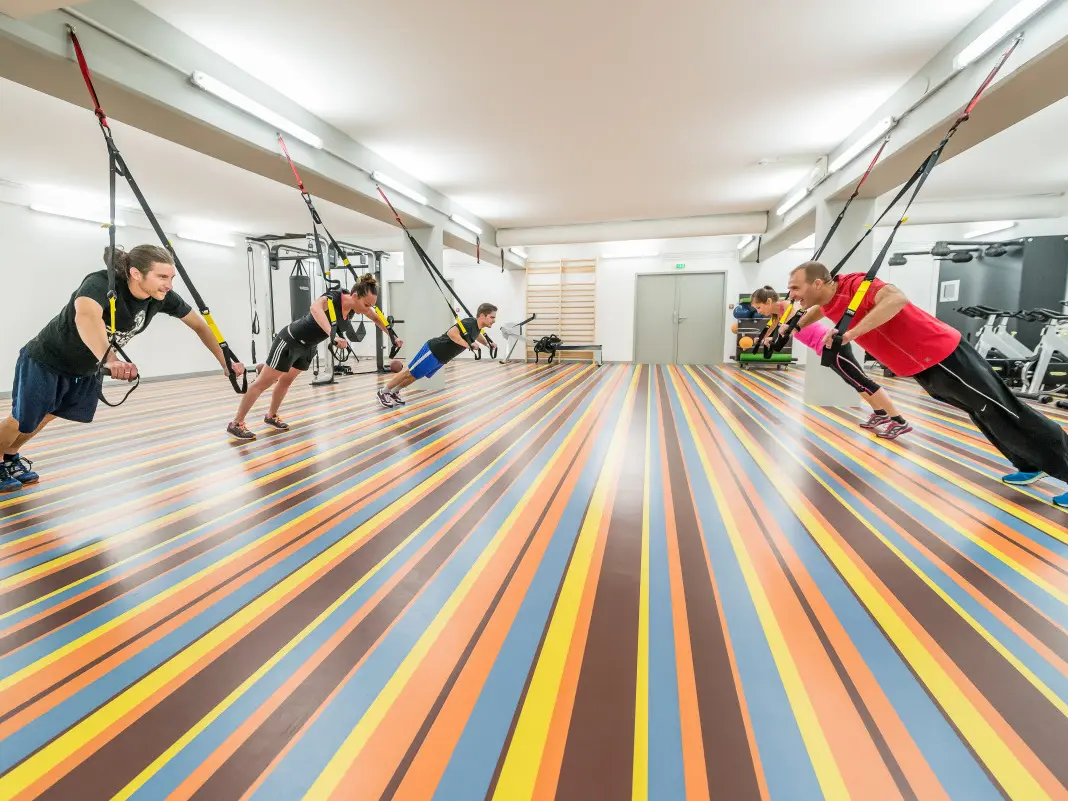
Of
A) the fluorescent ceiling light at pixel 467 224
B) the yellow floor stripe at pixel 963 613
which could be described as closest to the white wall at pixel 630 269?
the fluorescent ceiling light at pixel 467 224

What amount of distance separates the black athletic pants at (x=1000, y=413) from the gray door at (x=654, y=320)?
28.9 ft

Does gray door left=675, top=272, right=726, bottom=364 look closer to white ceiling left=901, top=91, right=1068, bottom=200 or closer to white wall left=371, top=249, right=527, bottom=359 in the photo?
white wall left=371, top=249, right=527, bottom=359

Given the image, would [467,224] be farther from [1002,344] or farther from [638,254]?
[1002,344]

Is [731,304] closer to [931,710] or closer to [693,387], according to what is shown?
[693,387]

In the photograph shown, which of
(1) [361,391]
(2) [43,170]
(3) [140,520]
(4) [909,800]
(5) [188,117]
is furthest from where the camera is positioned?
(1) [361,391]

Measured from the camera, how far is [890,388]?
253 inches

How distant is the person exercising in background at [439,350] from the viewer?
15.9 ft

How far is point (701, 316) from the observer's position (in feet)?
35.6

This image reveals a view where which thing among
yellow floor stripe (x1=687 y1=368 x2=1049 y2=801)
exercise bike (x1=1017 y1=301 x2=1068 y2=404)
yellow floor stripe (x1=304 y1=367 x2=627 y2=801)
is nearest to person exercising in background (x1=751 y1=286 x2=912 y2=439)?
yellow floor stripe (x1=687 y1=368 x2=1049 y2=801)

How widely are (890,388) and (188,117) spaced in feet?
25.8

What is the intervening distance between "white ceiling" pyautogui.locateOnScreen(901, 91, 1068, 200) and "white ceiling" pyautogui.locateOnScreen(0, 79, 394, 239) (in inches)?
284

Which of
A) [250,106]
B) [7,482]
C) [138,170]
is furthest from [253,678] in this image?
[138,170]

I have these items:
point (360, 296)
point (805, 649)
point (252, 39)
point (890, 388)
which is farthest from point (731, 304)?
point (805, 649)

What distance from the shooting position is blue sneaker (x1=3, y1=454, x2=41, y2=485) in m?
2.53
